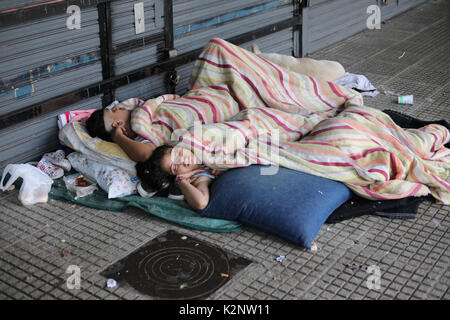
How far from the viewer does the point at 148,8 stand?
4.36m

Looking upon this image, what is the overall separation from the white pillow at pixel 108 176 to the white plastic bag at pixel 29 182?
242 millimetres

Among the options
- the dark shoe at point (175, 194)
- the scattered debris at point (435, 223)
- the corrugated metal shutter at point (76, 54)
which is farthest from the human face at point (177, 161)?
the scattered debris at point (435, 223)

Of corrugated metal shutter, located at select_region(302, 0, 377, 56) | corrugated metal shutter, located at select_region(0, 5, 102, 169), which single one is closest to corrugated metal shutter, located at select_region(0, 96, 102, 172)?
corrugated metal shutter, located at select_region(0, 5, 102, 169)

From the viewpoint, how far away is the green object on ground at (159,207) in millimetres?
3178

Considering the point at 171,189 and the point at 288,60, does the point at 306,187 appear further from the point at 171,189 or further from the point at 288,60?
the point at 288,60

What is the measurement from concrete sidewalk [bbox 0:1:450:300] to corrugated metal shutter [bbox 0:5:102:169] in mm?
387

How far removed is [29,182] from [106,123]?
62cm

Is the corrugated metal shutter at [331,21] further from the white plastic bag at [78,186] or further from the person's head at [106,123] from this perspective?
the white plastic bag at [78,186]

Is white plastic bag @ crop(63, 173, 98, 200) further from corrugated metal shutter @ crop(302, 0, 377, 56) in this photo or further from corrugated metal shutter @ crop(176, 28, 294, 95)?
corrugated metal shutter @ crop(302, 0, 377, 56)

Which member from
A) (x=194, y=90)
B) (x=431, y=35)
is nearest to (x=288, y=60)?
(x=194, y=90)

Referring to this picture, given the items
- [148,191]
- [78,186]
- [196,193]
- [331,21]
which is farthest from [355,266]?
[331,21]

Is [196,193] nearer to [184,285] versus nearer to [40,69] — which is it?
[184,285]

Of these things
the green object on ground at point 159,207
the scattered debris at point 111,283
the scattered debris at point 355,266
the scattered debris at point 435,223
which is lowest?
the scattered debris at point 355,266

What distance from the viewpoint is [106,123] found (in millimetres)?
3764
